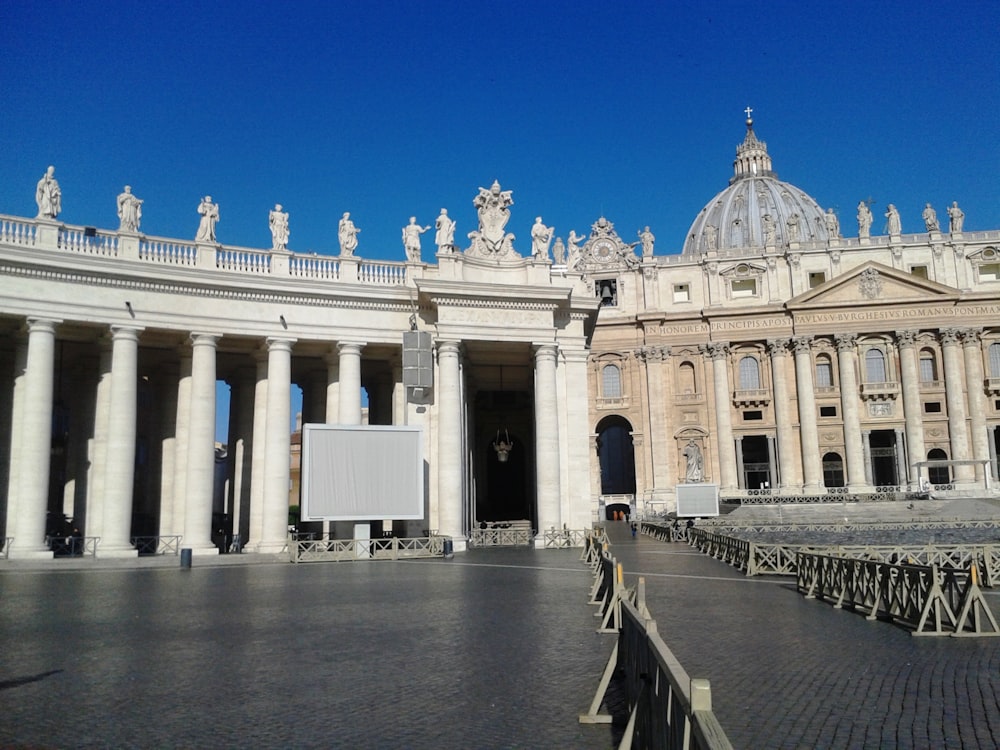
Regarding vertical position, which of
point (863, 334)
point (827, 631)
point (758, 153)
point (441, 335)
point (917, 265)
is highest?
point (758, 153)

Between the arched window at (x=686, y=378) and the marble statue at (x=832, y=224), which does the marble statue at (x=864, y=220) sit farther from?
the arched window at (x=686, y=378)

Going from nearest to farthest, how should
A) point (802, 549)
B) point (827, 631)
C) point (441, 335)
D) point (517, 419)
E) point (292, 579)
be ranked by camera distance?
point (827, 631)
point (802, 549)
point (292, 579)
point (441, 335)
point (517, 419)

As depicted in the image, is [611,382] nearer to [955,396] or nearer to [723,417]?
[723,417]

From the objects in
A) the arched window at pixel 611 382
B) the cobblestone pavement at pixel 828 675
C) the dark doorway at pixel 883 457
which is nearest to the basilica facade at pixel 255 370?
the cobblestone pavement at pixel 828 675

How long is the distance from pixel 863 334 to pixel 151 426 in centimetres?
6030

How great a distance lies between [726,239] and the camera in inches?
4419

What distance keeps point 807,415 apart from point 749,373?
21.0 feet

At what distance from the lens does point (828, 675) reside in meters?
9.23

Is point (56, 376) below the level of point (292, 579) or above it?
above

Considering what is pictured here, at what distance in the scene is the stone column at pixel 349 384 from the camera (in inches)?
1235

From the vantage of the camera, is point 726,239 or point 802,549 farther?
point 726,239

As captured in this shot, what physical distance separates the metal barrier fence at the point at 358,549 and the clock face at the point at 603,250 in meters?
57.2

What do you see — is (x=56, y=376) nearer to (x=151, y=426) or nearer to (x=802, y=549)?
(x=151, y=426)

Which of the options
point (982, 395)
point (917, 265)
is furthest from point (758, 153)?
point (982, 395)
